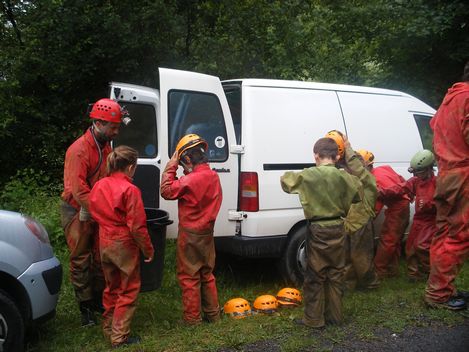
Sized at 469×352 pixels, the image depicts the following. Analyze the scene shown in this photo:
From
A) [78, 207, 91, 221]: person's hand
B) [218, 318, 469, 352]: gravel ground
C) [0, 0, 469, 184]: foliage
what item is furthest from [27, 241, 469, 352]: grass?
[0, 0, 469, 184]: foliage

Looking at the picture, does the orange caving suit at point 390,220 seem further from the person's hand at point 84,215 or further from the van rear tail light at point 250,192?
the person's hand at point 84,215

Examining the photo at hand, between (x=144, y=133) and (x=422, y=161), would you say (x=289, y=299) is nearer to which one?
(x=422, y=161)

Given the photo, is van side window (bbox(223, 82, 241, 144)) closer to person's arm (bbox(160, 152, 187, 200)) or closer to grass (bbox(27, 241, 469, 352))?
person's arm (bbox(160, 152, 187, 200))

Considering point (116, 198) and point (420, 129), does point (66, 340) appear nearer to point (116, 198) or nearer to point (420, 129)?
point (116, 198)

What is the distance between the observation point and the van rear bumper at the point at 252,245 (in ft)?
17.1

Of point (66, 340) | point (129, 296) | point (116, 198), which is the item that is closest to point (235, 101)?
point (116, 198)

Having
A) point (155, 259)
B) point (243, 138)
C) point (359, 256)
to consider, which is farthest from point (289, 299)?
point (243, 138)

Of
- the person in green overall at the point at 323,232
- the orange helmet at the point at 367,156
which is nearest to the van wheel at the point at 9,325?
the person in green overall at the point at 323,232

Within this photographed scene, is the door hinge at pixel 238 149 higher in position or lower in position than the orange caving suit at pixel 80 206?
higher

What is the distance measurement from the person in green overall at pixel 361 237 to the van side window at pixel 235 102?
1.15 meters

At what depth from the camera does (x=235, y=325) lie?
14.2 feet

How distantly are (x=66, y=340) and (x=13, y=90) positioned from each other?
19.4 ft

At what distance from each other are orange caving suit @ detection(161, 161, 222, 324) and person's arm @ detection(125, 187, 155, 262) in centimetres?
40

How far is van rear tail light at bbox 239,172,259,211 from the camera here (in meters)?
5.23
